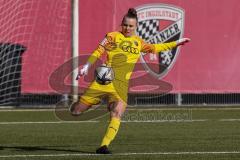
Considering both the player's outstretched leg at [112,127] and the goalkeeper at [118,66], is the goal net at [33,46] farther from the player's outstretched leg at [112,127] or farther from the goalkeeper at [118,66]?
the player's outstretched leg at [112,127]

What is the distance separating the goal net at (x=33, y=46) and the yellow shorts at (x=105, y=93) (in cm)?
833

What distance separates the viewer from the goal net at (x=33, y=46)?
61.6 ft

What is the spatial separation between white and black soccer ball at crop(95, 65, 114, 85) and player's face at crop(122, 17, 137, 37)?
0.55 m

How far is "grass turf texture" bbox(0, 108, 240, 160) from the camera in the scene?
1031 cm

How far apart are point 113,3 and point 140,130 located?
21.0ft

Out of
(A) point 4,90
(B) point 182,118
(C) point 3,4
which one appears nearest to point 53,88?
(A) point 4,90

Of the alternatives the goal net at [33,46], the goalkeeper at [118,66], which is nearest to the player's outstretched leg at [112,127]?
the goalkeeper at [118,66]

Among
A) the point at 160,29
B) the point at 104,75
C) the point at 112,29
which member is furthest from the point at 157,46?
the point at 160,29

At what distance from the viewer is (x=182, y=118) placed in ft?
55.5

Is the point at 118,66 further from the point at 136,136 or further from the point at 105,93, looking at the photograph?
the point at 136,136

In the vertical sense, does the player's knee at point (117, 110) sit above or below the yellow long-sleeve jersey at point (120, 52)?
below

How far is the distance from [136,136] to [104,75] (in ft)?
9.05

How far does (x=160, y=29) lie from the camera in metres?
20.0

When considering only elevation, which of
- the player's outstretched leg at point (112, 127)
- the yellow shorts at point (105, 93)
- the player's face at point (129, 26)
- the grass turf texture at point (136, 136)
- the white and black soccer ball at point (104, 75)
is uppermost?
the player's face at point (129, 26)
